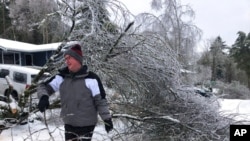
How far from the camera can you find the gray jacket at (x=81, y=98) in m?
4.34

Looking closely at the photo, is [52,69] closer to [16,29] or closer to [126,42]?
[126,42]

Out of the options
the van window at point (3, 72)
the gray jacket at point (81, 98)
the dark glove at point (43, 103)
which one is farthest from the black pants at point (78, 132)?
the van window at point (3, 72)

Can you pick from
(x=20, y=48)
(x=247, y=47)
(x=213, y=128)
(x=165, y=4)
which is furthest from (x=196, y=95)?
(x=247, y=47)

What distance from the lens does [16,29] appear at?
120 feet

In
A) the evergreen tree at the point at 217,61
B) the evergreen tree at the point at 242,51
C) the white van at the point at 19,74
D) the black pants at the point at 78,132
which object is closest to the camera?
the black pants at the point at 78,132

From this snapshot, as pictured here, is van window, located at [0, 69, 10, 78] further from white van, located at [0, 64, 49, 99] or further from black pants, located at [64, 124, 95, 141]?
black pants, located at [64, 124, 95, 141]

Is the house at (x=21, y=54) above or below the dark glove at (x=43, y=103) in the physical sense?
above

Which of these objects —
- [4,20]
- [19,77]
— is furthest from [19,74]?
[4,20]

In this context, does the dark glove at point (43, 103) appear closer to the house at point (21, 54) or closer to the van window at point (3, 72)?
the van window at point (3, 72)

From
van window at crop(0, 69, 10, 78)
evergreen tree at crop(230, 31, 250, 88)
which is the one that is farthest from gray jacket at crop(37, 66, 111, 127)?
evergreen tree at crop(230, 31, 250, 88)

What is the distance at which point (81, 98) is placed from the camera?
434cm

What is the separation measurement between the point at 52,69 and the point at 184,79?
2.10m

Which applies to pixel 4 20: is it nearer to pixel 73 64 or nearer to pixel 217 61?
pixel 217 61

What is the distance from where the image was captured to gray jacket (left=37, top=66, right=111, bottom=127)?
4340 millimetres
